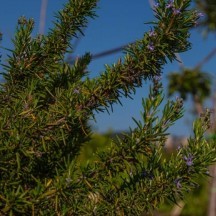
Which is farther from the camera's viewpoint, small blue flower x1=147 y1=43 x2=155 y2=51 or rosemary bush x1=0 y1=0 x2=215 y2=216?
small blue flower x1=147 y1=43 x2=155 y2=51

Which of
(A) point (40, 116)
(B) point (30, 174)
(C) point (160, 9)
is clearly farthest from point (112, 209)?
(C) point (160, 9)

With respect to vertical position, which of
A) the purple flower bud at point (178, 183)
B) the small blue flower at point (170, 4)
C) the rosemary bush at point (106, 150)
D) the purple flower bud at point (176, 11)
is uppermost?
the small blue flower at point (170, 4)

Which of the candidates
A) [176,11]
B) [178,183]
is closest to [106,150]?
[178,183]

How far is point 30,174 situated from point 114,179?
13.8 inches

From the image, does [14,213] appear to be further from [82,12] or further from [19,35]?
[82,12]

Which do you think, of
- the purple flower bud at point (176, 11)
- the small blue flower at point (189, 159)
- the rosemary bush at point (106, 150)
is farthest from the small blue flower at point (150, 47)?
the small blue flower at point (189, 159)

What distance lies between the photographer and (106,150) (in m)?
1.92

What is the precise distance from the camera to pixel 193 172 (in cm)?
189

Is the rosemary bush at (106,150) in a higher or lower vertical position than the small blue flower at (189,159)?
higher

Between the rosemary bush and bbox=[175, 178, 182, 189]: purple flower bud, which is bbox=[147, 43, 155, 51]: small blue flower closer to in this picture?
the rosemary bush

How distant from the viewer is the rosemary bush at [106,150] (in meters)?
1.74

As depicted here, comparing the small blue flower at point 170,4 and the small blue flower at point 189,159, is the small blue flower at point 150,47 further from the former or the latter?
the small blue flower at point 189,159

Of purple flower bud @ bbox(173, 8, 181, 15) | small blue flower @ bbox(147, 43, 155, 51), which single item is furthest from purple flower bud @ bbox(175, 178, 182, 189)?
purple flower bud @ bbox(173, 8, 181, 15)

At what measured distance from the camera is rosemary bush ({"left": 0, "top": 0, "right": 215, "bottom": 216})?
174 centimetres
